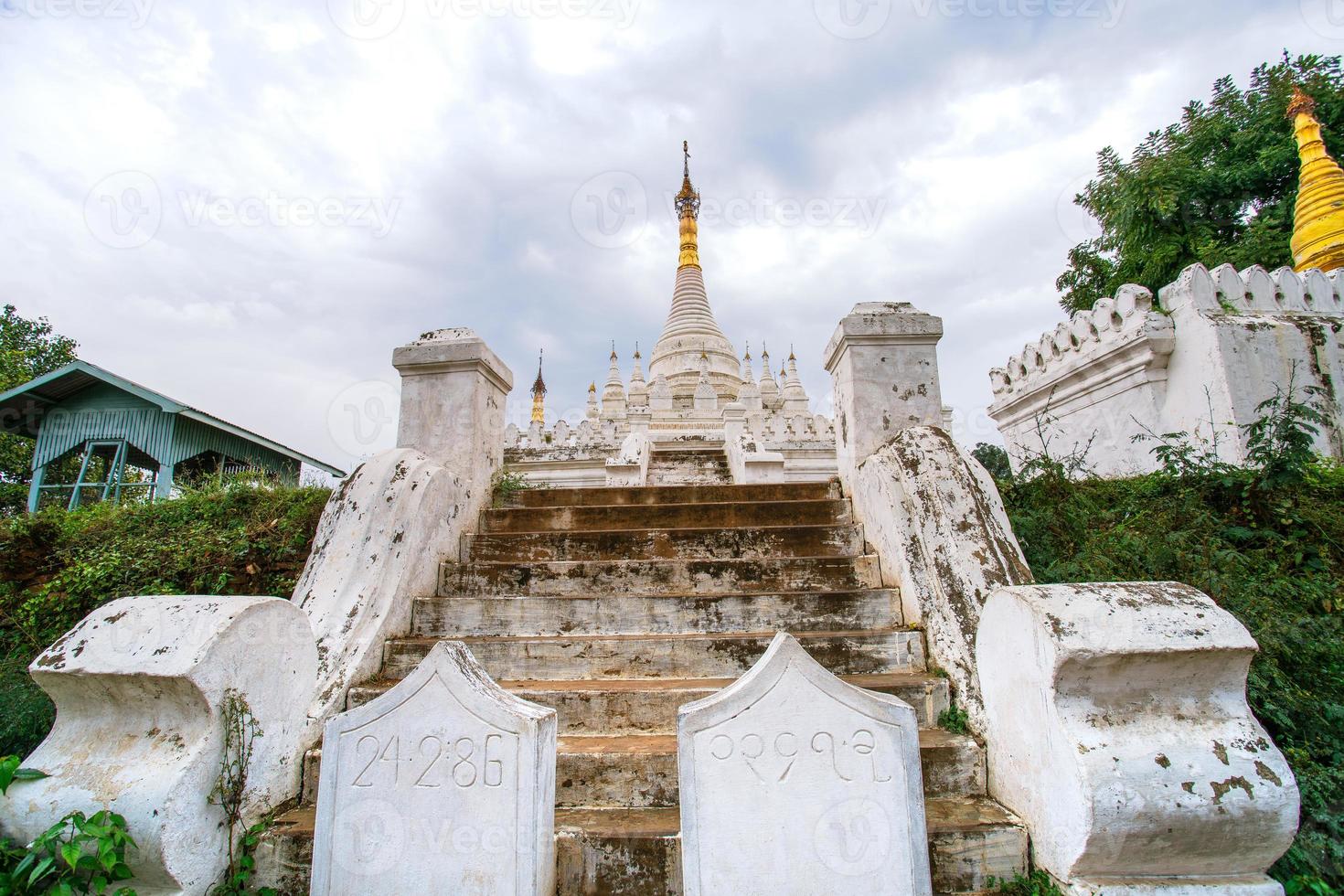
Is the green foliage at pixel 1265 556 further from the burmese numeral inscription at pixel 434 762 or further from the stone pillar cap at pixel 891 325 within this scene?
the burmese numeral inscription at pixel 434 762

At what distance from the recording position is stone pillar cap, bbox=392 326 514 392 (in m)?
5.38

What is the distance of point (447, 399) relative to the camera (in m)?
5.40

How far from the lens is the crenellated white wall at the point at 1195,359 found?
647 cm

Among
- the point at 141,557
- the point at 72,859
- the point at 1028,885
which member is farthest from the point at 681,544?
the point at 141,557

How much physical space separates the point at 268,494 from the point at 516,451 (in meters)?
7.18

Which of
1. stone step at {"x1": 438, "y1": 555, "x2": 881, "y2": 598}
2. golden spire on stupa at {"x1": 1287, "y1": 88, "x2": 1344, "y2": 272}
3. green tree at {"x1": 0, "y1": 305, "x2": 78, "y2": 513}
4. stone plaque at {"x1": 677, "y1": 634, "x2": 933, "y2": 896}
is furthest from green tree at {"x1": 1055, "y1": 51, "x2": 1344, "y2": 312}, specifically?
green tree at {"x1": 0, "y1": 305, "x2": 78, "y2": 513}

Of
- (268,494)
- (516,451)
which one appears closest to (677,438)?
(516,451)

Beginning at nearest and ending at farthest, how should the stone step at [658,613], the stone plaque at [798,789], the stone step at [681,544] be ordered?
1. the stone plaque at [798,789]
2. the stone step at [658,613]
3. the stone step at [681,544]

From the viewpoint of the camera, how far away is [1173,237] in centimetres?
1658

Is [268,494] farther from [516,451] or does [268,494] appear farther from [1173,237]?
[1173,237]

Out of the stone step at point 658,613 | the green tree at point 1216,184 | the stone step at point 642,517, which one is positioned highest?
the green tree at point 1216,184

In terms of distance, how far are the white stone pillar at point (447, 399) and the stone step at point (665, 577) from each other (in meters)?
1.19

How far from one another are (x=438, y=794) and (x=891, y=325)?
4.46m

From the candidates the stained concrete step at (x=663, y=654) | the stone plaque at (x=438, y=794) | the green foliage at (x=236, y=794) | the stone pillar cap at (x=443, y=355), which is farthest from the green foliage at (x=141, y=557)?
the stone plaque at (x=438, y=794)
